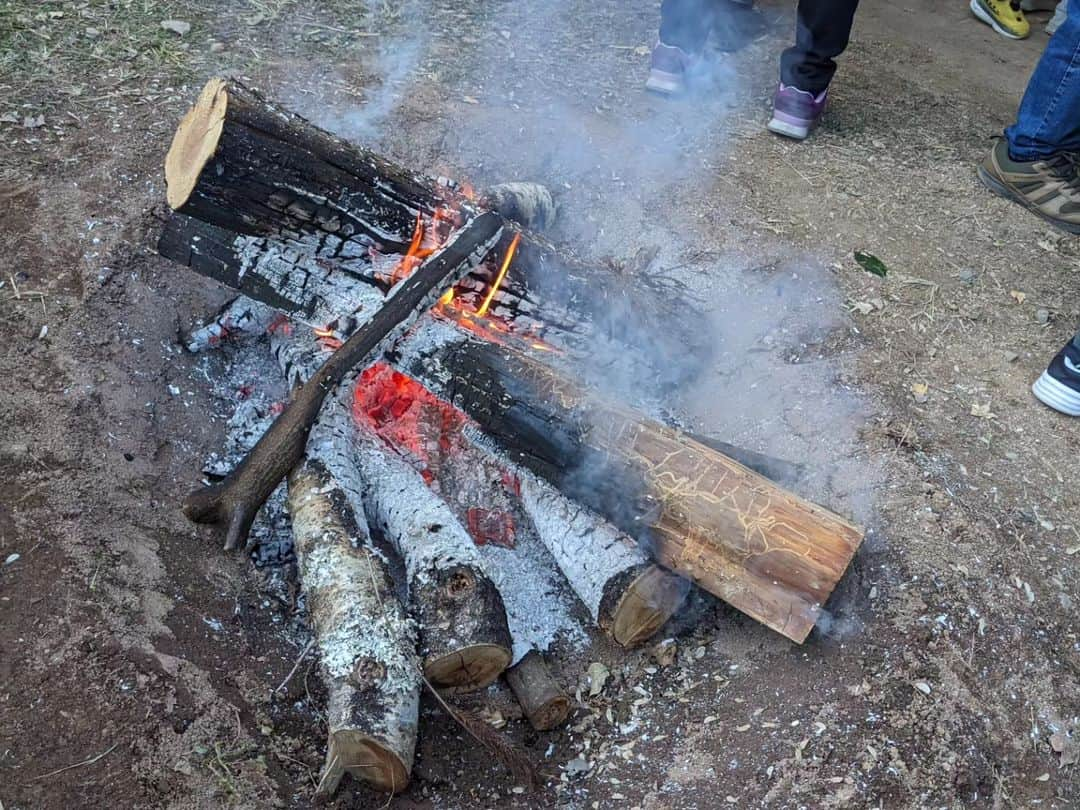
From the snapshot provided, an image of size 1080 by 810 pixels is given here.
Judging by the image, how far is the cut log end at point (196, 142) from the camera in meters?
2.53

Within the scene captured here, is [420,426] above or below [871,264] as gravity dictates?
below

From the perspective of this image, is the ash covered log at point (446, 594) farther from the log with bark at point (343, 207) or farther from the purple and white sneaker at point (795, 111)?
the purple and white sneaker at point (795, 111)

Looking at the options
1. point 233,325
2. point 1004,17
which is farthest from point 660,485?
point 1004,17

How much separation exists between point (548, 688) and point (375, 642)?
1.64ft

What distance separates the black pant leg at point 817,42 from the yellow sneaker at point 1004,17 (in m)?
2.42

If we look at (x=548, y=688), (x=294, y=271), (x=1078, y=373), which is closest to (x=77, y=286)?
(x=294, y=271)

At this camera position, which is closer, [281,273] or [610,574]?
[610,574]

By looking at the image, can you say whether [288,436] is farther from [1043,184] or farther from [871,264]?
[1043,184]

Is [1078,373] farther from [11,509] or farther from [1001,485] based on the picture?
[11,509]

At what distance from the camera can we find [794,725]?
2180 millimetres

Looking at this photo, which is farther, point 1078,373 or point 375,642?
point 1078,373

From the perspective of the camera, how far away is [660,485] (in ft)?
7.83

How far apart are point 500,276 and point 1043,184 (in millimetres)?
2798

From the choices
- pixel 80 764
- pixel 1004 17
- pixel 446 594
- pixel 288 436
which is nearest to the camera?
pixel 80 764
